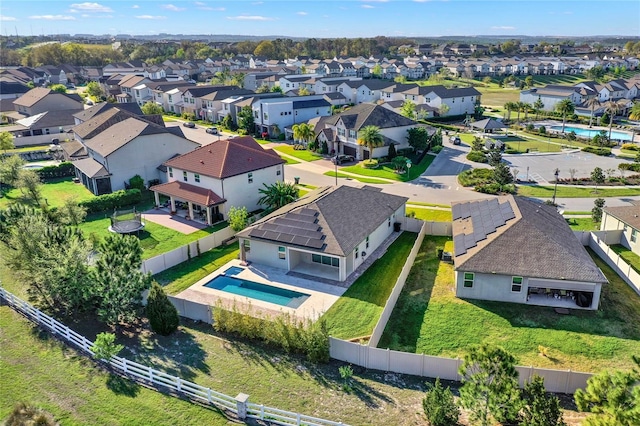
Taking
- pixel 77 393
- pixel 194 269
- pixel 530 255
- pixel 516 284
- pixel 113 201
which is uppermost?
pixel 530 255

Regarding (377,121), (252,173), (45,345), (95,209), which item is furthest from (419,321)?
(377,121)

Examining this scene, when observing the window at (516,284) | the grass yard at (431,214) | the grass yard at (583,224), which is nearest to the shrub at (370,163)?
the grass yard at (431,214)

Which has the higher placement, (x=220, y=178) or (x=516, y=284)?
(x=220, y=178)

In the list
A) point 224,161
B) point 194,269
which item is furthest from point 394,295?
point 224,161

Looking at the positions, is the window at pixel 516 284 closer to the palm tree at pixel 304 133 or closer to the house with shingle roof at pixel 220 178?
the house with shingle roof at pixel 220 178

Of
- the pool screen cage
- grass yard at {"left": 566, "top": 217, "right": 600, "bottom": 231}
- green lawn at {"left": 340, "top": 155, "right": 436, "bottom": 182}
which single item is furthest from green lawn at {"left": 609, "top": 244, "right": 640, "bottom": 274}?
the pool screen cage

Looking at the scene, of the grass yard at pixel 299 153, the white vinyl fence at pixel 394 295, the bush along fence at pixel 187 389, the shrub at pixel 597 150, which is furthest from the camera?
the grass yard at pixel 299 153

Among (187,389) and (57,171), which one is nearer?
(187,389)

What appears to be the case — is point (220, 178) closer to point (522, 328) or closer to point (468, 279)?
point (468, 279)

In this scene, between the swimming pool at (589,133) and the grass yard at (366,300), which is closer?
the grass yard at (366,300)
